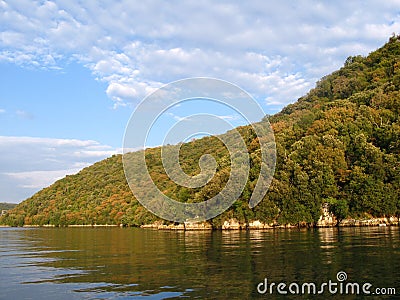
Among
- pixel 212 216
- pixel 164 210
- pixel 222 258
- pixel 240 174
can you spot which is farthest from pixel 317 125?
pixel 222 258

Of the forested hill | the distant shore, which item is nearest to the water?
the distant shore

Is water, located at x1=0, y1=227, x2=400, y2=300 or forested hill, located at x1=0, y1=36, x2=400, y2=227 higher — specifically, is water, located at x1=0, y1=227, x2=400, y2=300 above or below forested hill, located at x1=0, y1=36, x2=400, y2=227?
below

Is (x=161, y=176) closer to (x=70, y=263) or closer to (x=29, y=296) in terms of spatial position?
(x=70, y=263)

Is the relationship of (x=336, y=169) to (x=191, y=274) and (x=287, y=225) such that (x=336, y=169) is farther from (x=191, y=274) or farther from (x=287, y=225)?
(x=191, y=274)

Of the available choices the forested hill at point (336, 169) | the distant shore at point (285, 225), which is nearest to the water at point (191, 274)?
the distant shore at point (285, 225)

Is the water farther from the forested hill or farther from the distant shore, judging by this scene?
the forested hill

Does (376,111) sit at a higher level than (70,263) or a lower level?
higher

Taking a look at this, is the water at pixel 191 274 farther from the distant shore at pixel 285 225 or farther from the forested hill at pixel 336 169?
the forested hill at pixel 336 169

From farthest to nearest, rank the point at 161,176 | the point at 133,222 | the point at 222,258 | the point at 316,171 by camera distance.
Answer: the point at 161,176 → the point at 133,222 → the point at 316,171 → the point at 222,258

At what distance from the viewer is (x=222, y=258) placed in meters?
31.6

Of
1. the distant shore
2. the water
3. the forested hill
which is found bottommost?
the distant shore

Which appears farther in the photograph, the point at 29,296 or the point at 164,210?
the point at 164,210

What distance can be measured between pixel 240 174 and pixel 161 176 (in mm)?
87646

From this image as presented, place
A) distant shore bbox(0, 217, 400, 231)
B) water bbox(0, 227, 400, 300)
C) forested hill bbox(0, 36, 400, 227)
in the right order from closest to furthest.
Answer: water bbox(0, 227, 400, 300) < distant shore bbox(0, 217, 400, 231) < forested hill bbox(0, 36, 400, 227)
